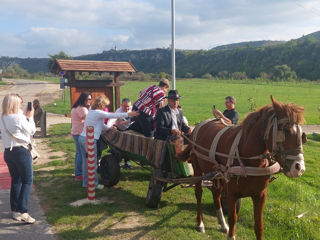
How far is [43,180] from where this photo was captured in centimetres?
696

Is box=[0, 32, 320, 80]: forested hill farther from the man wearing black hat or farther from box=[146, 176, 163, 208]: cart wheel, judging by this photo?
box=[146, 176, 163, 208]: cart wheel

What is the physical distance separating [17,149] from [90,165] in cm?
149

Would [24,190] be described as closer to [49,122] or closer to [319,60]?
[49,122]

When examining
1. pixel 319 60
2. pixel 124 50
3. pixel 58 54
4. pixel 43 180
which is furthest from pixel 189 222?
pixel 124 50

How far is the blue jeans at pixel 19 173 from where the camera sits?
4.53m

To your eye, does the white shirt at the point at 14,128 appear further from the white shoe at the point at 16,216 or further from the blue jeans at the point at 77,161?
the blue jeans at the point at 77,161

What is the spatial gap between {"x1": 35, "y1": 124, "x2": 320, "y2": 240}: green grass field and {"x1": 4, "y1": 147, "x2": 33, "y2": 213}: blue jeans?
21.2 inches

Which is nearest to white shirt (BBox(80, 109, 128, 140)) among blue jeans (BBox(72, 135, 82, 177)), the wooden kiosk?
blue jeans (BBox(72, 135, 82, 177))

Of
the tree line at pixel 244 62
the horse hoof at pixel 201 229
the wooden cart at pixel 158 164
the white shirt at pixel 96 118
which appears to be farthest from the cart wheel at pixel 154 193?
the tree line at pixel 244 62

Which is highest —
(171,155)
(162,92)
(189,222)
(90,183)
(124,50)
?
(124,50)

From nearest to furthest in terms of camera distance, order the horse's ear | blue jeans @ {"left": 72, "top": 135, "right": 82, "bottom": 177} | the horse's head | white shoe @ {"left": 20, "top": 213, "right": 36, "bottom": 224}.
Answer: the horse's head
the horse's ear
white shoe @ {"left": 20, "top": 213, "right": 36, "bottom": 224}
blue jeans @ {"left": 72, "top": 135, "right": 82, "bottom": 177}

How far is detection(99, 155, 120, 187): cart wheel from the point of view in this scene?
634 centimetres

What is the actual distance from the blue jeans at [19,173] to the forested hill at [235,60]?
262 ft

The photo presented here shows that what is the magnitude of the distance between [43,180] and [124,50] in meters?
167
